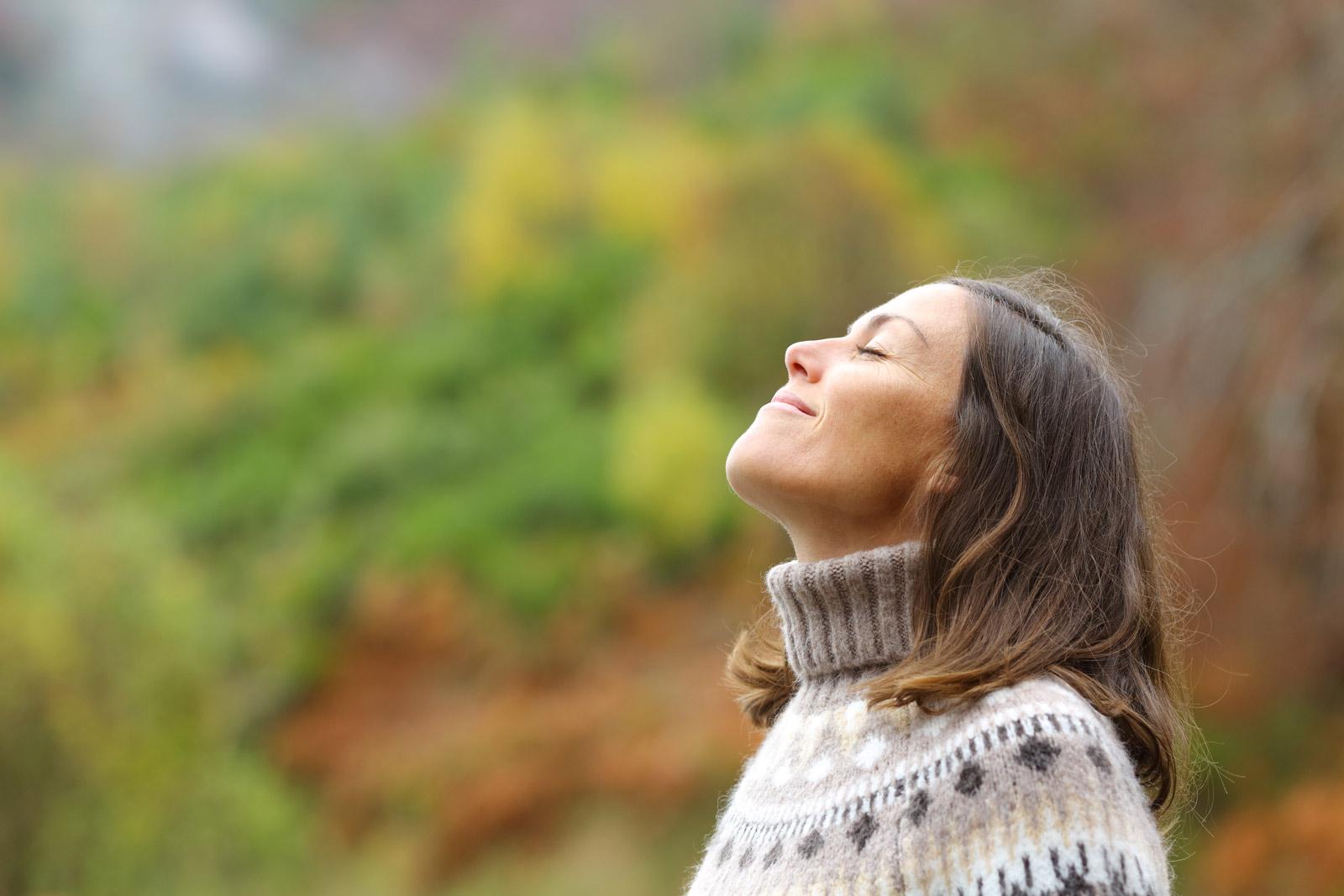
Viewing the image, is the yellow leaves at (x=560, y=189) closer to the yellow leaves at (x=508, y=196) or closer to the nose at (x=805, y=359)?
the yellow leaves at (x=508, y=196)

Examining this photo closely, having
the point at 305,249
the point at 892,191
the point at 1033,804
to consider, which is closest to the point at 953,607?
the point at 1033,804

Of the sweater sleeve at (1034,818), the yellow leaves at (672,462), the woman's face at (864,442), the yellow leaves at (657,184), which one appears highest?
the yellow leaves at (657,184)

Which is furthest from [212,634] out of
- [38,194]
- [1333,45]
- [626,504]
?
[1333,45]

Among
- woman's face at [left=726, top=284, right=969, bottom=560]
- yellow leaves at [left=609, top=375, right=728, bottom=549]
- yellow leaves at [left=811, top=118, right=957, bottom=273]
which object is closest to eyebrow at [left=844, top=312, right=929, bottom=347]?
woman's face at [left=726, top=284, right=969, bottom=560]

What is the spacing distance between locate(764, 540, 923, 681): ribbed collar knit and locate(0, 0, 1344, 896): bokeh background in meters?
3.96

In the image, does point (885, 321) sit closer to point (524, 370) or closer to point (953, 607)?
point (953, 607)

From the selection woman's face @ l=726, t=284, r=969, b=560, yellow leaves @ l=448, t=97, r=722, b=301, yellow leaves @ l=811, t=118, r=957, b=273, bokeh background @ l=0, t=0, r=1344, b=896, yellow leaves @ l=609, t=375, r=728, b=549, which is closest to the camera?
woman's face @ l=726, t=284, r=969, b=560

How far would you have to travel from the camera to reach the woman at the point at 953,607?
1126 millimetres

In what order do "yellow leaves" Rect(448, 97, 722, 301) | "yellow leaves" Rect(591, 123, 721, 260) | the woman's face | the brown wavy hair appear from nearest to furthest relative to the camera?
the brown wavy hair, the woman's face, "yellow leaves" Rect(591, 123, 721, 260), "yellow leaves" Rect(448, 97, 722, 301)

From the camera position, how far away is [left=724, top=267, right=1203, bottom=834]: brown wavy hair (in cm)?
122

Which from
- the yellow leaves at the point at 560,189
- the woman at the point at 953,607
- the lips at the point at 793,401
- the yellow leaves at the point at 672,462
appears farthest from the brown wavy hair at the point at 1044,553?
the yellow leaves at the point at 560,189

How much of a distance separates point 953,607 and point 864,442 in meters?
0.18

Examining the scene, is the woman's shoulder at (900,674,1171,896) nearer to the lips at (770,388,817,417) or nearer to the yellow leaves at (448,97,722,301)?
the lips at (770,388,817,417)

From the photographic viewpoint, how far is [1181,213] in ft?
21.0
